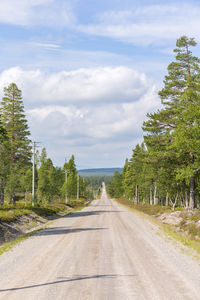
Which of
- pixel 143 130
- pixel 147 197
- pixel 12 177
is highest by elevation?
pixel 143 130

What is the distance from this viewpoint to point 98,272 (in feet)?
30.6

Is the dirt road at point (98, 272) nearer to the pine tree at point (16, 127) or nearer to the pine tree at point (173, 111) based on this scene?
the pine tree at point (173, 111)

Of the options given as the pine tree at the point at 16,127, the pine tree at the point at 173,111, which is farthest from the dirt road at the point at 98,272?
the pine tree at the point at 16,127

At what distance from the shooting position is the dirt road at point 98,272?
731 cm

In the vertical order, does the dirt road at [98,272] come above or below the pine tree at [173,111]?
below

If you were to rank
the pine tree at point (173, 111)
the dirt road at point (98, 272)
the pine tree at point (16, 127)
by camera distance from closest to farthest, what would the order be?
the dirt road at point (98, 272)
the pine tree at point (173, 111)
the pine tree at point (16, 127)

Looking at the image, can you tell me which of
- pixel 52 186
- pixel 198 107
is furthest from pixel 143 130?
pixel 52 186

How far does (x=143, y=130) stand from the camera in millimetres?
33188

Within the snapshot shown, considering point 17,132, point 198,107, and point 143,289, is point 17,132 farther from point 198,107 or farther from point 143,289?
point 143,289

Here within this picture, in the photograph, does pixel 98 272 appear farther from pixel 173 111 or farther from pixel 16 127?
pixel 16 127

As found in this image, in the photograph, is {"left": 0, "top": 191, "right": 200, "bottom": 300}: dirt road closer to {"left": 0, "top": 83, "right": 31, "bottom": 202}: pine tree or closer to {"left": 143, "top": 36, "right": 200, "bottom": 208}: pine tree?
{"left": 143, "top": 36, "right": 200, "bottom": 208}: pine tree

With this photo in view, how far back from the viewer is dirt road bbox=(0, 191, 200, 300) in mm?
7312

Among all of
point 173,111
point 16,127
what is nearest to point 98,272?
point 173,111

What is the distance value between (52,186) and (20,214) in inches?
1599
